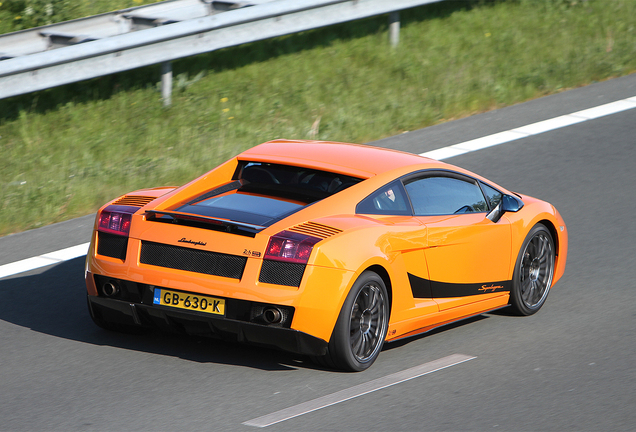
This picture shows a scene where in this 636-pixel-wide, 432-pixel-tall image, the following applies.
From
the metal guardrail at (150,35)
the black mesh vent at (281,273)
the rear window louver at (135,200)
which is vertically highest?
the metal guardrail at (150,35)

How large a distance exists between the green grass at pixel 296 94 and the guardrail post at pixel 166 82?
13 centimetres

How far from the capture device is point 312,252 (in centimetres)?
566

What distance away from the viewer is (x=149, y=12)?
13.3 metres

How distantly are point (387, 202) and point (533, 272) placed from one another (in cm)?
180

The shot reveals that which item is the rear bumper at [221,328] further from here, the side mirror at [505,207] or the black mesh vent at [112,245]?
the side mirror at [505,207]

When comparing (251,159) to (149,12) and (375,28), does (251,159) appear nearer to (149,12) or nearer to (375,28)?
(149,12)

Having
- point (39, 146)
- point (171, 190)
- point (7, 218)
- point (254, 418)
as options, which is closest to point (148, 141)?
point (39, 146)

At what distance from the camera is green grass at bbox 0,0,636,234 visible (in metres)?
10.5

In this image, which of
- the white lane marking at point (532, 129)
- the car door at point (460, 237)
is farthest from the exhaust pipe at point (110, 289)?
the white lane marking at point (532, 129)

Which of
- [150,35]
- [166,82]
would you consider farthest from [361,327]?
[166,82]

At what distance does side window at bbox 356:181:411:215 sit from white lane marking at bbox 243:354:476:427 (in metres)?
1.02

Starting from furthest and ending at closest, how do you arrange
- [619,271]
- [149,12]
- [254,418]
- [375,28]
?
[375,28], [149,12], [619,271], [254,418]

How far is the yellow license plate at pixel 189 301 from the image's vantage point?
5.76 meters

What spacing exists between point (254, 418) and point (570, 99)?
9647mm
